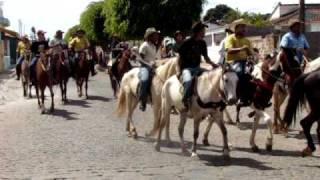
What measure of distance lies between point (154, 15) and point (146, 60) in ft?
93.9

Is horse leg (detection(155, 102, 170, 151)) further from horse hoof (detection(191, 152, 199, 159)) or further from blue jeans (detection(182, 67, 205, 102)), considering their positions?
horse hoof (detection(191, 152, 199, 159))

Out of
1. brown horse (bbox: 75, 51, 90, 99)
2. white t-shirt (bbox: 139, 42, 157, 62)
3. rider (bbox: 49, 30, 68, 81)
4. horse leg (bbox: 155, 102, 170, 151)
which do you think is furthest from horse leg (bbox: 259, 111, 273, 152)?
brown horse (bbox: 75, 51, 90, 99)

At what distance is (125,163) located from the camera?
416 inches

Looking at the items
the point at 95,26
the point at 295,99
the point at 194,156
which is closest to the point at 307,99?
the point at 295,99

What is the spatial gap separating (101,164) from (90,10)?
64.7 m

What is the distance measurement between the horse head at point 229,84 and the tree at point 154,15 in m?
31.0

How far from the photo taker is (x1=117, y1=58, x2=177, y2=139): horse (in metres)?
12.7

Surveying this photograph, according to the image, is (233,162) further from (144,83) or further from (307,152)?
(144,83)

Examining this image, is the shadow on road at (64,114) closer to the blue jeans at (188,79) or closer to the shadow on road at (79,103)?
the shadow on road at (79,103)

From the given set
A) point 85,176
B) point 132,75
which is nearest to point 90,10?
point 132,75

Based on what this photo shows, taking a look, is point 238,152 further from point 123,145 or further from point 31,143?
point 31,143

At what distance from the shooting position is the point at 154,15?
1644 inches

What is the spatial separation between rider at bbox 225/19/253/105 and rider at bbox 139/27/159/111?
1.74m

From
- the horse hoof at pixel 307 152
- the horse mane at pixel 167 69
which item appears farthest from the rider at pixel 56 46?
the horse hoof at pixel 307 152
